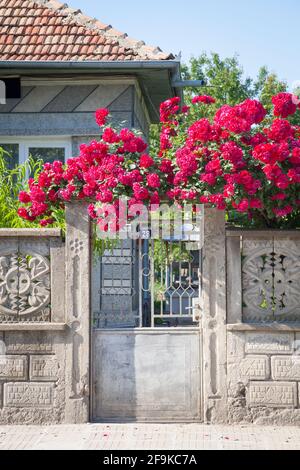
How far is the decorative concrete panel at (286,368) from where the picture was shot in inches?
307

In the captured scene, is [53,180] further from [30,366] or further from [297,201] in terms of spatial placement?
[297,201]

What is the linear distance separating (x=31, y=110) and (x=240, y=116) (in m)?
5.17

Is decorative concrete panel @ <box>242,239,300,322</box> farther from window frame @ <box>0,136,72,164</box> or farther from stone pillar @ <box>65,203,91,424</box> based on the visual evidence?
window frame @ <box>0,136,72,164</box>

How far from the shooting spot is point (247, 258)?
790cm

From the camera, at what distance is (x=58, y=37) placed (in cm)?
1210

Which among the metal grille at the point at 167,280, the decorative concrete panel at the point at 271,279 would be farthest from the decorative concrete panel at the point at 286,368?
the metal grille at the point at 167,280

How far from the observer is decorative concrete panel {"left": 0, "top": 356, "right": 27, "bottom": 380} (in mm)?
7922

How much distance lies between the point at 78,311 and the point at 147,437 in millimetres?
1453

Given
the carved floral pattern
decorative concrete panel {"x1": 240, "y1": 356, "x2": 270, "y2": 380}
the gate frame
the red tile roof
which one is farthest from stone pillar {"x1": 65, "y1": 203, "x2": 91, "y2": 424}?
the red tile roof

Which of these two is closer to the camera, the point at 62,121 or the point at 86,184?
the point at 86,184

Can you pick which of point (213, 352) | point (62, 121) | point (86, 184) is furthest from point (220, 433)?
point (62, 121)

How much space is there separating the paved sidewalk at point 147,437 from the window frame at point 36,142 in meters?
5.19
